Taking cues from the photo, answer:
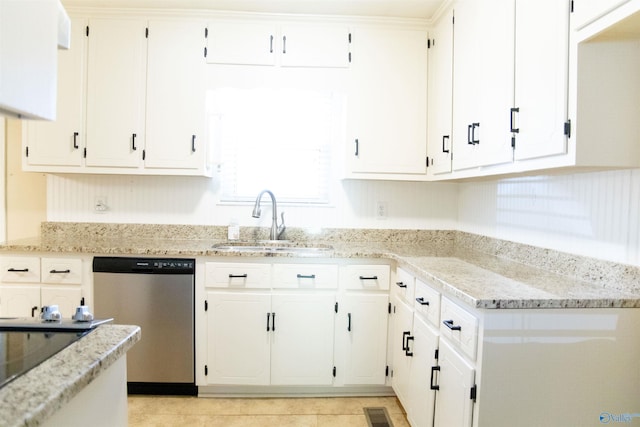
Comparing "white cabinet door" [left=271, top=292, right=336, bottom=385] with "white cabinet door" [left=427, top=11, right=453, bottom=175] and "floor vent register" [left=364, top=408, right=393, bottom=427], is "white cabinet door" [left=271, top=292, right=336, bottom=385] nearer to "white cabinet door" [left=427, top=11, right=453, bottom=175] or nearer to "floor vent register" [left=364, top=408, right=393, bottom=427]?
"floor vent register" [left=364, top=408, right=393, bottom=427]

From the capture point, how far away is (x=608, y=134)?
1350mm

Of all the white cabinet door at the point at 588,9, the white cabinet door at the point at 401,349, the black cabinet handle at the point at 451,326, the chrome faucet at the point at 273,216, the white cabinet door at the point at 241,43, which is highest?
the white cabinet door at the point at 241,43

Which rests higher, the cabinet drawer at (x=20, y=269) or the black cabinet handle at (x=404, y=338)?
the cabinet drawer at (x=20, y=269)

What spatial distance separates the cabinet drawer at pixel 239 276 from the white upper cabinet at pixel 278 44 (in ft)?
4.30

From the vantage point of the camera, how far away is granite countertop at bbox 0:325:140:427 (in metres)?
0.54

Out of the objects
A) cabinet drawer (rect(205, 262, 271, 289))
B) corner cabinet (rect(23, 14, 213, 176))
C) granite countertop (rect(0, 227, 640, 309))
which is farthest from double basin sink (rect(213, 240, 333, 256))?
corner cabinet (rect(23, 14, 213, 176))

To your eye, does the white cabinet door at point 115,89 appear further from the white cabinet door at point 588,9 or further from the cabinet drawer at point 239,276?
the white cabinet door at point 588,9

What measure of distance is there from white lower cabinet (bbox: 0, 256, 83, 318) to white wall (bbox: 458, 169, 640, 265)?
2.48 metres

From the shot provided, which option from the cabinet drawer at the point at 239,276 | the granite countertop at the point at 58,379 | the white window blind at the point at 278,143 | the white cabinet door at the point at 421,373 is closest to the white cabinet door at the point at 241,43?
the white window blind at the point at 278,143

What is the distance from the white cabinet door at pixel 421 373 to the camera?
5.85ft

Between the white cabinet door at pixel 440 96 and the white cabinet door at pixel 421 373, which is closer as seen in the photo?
the white cabinet door at pixel 421 373

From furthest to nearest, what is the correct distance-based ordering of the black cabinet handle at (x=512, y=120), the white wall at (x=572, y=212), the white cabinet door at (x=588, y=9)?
1. the black cabinet handle at (x=512, y=120)
2. the white wall at (x=572, y=212)
3. the white cabinet door at (x=588, y=9)

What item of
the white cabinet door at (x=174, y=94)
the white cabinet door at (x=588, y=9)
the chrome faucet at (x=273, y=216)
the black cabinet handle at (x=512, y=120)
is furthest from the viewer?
the chrome faucet at (x=273, y=216)

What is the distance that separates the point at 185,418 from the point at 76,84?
215cm
